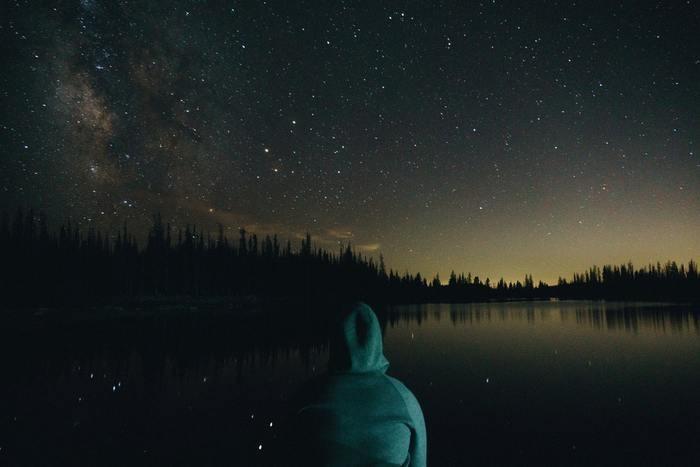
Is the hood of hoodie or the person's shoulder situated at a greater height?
the hood of hoodie

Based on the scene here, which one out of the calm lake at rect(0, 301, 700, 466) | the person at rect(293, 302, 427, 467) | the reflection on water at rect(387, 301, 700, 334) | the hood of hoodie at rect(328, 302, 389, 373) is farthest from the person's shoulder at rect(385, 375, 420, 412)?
the reflection on water at rect(387, 301, 700, 334)

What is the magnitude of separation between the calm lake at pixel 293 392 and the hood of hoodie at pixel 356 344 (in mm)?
405

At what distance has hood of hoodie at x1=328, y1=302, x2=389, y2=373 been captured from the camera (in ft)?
7.70

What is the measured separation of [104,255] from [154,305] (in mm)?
24458

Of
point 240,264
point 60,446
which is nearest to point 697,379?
point 60,446

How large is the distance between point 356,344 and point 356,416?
395mm

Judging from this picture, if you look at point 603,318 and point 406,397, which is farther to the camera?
point 603,318

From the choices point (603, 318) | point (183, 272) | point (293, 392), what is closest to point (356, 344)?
point (293, 392)

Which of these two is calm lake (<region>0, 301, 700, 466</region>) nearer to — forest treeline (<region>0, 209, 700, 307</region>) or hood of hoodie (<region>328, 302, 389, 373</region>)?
hood of hoodie (<region>328, 302, 389, 373</region>)

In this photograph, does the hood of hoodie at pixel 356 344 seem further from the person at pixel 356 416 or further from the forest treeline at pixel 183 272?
the forest treeline at pixel 183 272

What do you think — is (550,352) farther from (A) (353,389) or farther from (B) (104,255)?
(B) (104,255)

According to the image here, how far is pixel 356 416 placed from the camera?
2.14 meters

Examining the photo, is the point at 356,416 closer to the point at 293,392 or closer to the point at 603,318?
the point at 293,392

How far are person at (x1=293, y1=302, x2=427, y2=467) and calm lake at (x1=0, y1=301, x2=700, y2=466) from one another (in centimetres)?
20
